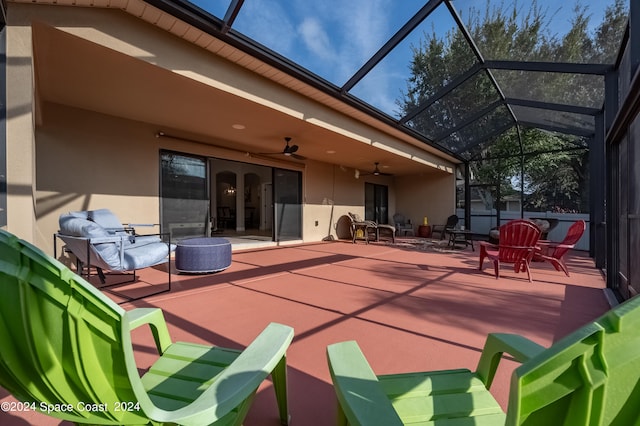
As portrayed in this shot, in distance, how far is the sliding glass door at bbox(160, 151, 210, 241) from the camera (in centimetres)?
550

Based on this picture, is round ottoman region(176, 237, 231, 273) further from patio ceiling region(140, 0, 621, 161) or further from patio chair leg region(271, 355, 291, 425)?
patio chair leg region(271, 355, 291, 425)

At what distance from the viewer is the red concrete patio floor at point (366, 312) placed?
176 cm

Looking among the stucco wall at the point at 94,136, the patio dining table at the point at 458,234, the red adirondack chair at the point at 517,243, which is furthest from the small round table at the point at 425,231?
the red adirondack chair at the point at 517,243

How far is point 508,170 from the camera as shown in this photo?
33.1 ft

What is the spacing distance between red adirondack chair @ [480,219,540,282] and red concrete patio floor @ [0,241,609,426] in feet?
0.87

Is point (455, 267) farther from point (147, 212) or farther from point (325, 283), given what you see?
point (147, 212)

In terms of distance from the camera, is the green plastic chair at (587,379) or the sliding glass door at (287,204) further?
the sliding glass door at (287,204)

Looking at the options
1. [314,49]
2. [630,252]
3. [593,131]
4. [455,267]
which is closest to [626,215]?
[630,252]

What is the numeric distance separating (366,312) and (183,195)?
14.9ft

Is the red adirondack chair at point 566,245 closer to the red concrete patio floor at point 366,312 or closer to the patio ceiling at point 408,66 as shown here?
the red concrete patio floor at point 366,312

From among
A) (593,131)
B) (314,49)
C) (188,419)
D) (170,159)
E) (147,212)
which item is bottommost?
(188,419)

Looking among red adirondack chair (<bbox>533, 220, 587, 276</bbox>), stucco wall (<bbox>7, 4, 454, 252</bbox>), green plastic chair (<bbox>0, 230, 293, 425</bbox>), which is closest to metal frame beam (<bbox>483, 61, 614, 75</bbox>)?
red adirondack chair (<bbox>533, 220, 587, 276</bbox>)

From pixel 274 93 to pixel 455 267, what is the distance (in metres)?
4.06

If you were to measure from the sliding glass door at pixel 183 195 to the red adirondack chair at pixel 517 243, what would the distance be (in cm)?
527
